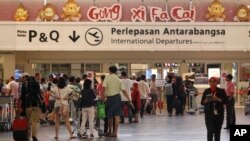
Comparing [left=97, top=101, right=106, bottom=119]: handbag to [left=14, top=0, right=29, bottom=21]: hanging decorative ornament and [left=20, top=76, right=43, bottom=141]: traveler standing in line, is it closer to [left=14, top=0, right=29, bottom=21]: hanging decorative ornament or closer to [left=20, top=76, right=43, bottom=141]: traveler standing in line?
[left=20, top=76, right=43, bottom=141]: traveler standing in line

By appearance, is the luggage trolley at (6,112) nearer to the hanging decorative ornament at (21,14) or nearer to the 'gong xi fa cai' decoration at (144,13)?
the hanging decorative ornament at (21,14)

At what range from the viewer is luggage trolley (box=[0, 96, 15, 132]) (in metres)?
19.3

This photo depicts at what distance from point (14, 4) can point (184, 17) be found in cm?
1013

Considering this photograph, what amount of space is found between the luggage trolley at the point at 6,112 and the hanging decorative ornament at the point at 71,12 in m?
15.4

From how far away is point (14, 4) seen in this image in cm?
3547

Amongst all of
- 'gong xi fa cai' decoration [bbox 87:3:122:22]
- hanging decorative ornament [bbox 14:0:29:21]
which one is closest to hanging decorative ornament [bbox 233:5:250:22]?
'gong xi fa cai' decoration [bbox 87:3:122:22]

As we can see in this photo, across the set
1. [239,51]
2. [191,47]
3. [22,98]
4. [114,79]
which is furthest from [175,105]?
[22,98]

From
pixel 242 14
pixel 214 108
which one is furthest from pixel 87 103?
pixel 242 14

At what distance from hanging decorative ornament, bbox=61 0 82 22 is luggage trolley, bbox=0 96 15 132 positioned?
15.4 metres

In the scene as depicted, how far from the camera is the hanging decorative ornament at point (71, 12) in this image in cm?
3466

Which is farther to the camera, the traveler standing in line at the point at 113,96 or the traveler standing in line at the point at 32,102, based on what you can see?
the traveler standing in line at the point at 113,96

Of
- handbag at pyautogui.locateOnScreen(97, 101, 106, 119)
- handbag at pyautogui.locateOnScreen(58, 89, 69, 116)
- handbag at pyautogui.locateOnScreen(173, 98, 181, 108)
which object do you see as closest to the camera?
handbag at pyautogui.locateOnScreen(58, 89, 69, 116)

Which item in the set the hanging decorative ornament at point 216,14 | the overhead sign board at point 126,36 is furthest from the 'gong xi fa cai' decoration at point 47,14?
the hanging decorative ornament at point 216,14

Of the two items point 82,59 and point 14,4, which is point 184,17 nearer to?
point 82,59
